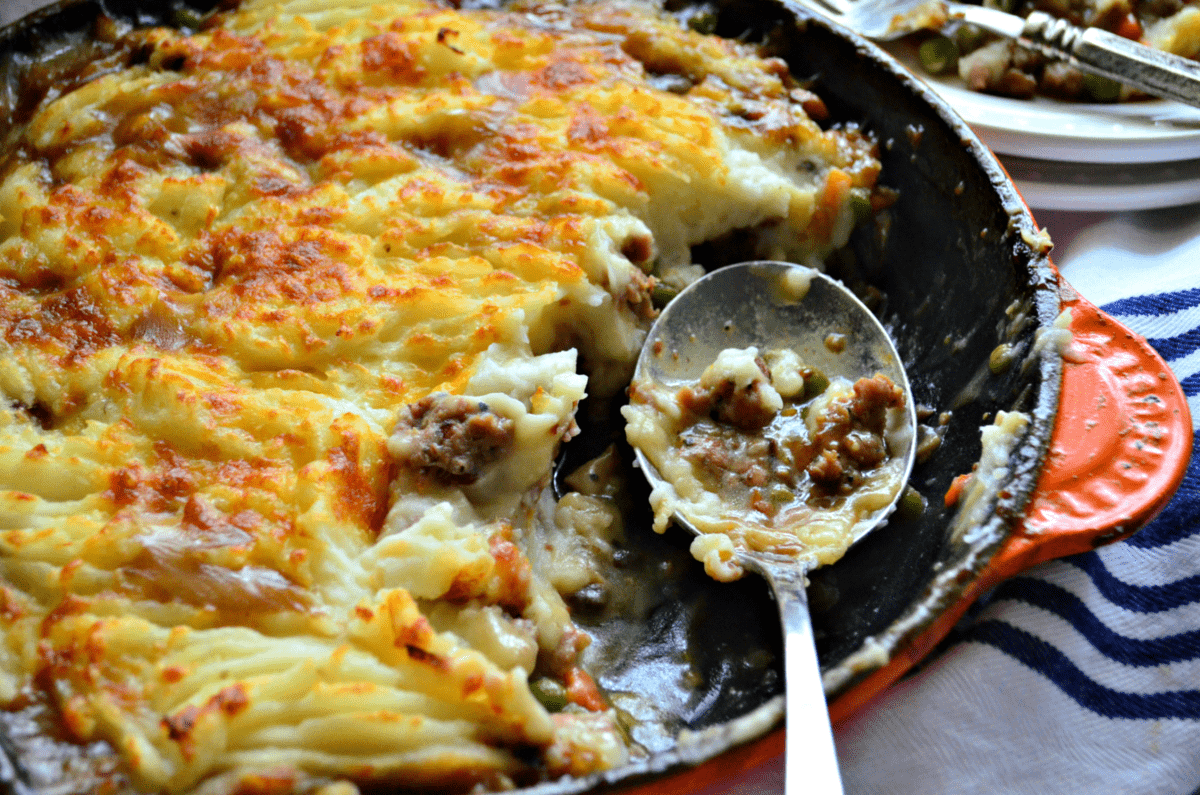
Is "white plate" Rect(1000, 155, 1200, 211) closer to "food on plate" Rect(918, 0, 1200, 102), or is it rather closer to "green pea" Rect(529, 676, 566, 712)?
"food on plate" Rect(918, 0, 1200, 102)

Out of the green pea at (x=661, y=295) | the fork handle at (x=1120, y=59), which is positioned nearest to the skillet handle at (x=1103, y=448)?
the green pea at (x=661, y=295)

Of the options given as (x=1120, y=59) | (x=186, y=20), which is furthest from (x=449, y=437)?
(x=1120, y=59)

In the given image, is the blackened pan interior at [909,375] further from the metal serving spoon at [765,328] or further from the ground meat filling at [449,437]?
the ground meat filling at [449,437]

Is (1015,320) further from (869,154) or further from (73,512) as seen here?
(73,512)

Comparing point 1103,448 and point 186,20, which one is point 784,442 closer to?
point 1103,448

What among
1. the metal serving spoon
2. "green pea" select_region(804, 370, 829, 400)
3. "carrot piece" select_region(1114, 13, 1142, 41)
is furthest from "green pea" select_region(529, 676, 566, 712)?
"carrot piece" select_region(1114, 13, 1142, 41)
